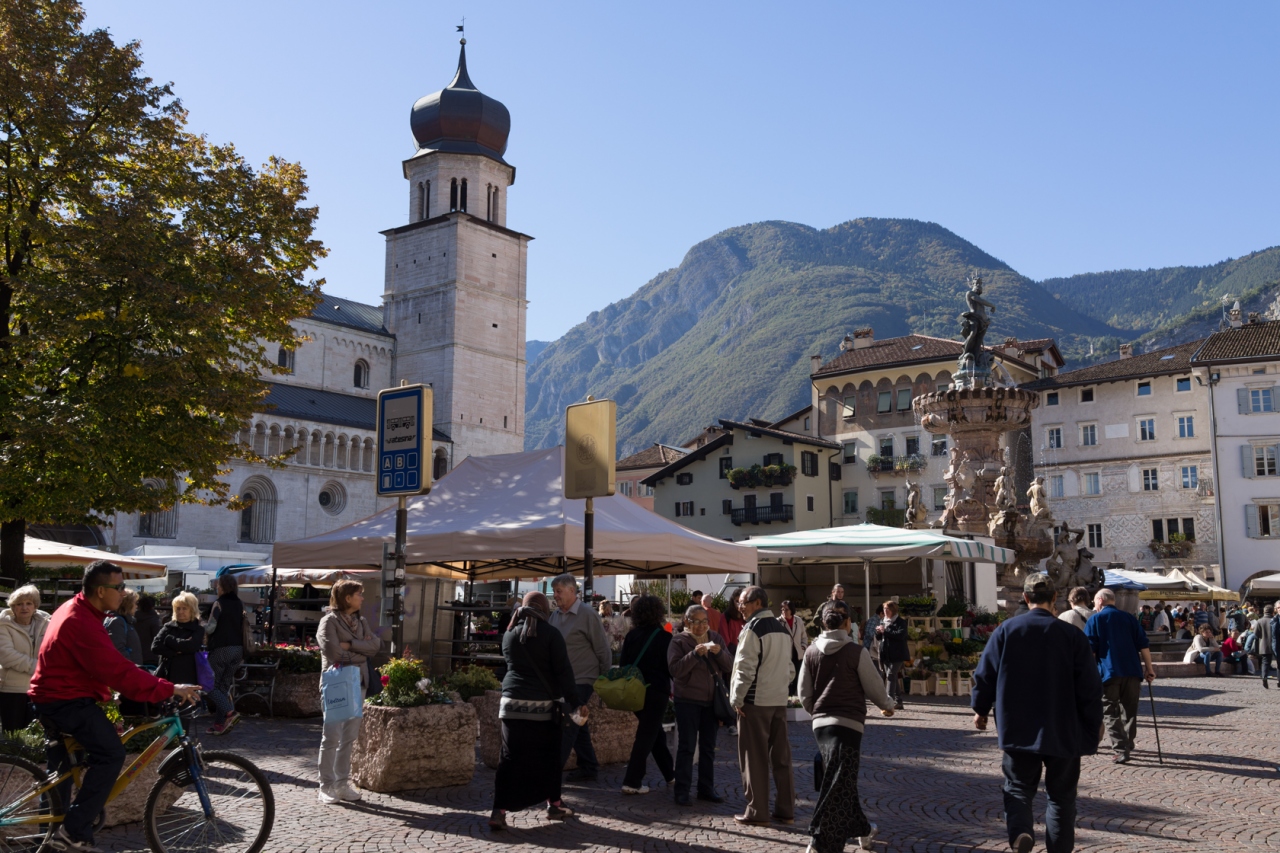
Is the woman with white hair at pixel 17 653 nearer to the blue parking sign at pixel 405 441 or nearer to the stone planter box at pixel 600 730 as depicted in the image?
the blue parking sign at pixel 405 441

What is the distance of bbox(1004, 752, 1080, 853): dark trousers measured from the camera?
610 centimetres

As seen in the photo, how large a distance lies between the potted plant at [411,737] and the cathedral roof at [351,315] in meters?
64.6

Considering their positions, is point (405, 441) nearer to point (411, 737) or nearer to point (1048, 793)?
point (411, 737)

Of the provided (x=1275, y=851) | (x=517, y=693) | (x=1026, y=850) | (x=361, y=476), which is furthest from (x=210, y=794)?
(x=361, y=476)

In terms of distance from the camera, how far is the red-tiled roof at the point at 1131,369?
52.3 metres

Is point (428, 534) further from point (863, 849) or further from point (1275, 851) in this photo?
point (1275, 851)

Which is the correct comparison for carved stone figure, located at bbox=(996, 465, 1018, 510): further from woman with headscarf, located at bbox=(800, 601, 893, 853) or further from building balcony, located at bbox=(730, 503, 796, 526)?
building balcony, located at bbox=(730, 503, 796, 526)

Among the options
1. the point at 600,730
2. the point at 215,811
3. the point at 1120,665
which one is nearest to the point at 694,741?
the point at 600,730

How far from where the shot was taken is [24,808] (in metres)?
6.04

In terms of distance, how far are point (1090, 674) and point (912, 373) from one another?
53754 mm

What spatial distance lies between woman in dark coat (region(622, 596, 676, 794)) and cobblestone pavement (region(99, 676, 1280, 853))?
0.23 metres

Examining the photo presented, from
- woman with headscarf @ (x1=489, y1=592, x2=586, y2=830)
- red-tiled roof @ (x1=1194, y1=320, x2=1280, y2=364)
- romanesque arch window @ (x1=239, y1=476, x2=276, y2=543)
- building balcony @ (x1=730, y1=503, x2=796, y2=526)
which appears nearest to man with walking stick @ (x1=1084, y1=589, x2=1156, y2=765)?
woman with headscarf @ (x1=489, y1=592, x2=586, y2=830)

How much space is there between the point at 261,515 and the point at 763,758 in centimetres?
5792

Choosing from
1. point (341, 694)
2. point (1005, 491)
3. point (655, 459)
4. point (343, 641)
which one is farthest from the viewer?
point (655, 459)
